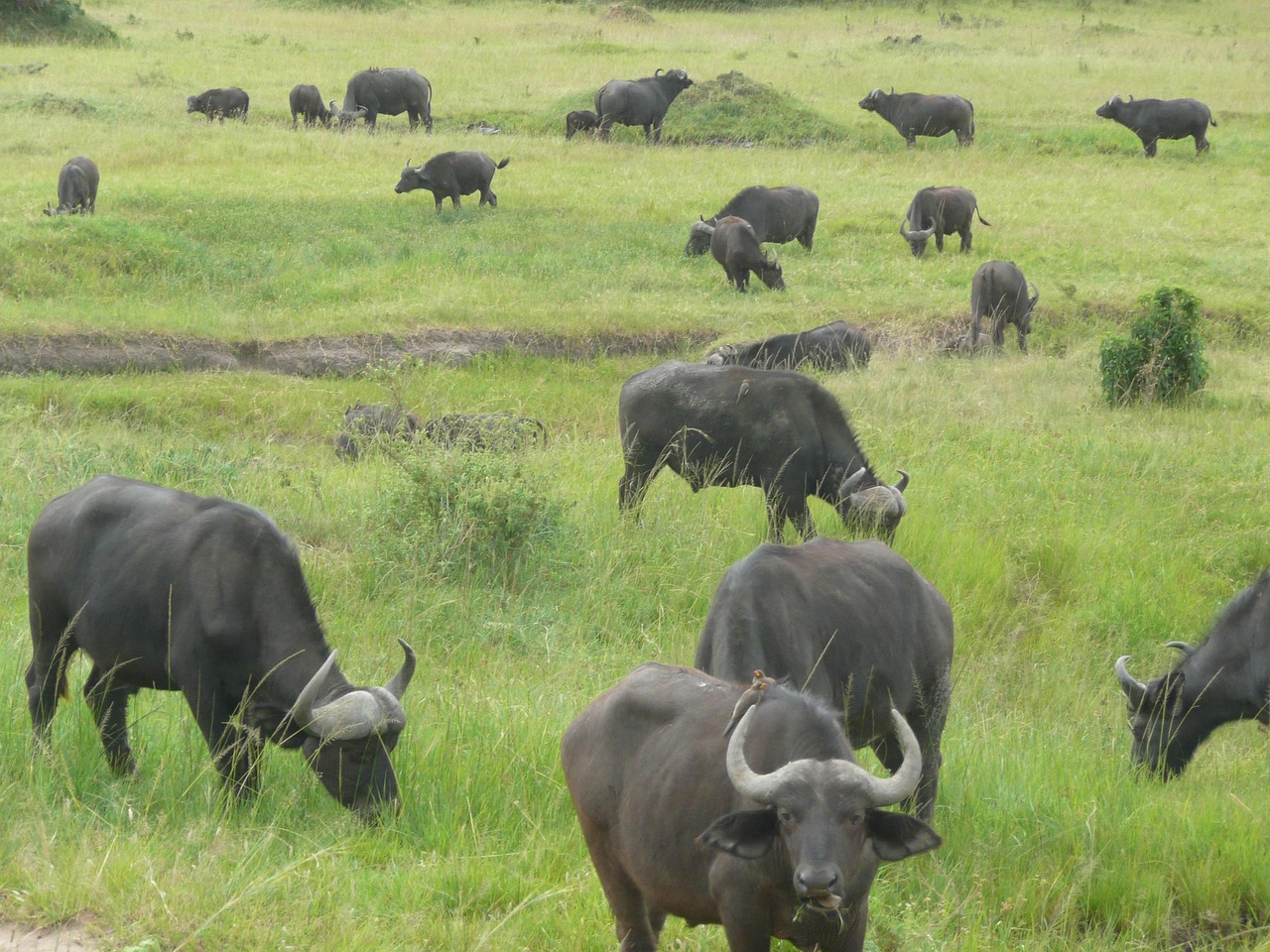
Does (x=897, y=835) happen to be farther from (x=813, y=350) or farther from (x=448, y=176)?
(x=448, y=176)

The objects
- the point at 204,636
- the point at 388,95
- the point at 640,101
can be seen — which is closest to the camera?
the point at 204,636

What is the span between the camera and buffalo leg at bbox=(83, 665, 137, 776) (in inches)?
242

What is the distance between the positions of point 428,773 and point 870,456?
6880mm

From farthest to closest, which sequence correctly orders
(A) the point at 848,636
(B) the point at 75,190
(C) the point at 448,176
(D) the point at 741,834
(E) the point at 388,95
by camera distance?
(E) the point at 388,95 → (C) the point at 448,176 → (B) the point at 75,190 → (A) the point at 848,636 → (D) the point at 741,834

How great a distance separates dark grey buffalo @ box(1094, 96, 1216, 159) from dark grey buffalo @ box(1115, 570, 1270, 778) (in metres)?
26.3

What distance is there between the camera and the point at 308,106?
3116cm

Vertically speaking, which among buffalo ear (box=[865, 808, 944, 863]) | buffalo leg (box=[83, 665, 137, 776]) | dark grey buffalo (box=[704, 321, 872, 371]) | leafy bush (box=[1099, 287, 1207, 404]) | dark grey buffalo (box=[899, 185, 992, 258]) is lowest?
buffalo leg (box=[83, 665, 137, 776])

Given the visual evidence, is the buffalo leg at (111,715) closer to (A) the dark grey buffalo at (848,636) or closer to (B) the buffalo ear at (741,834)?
(A) the dark grey buffalo at (848,636)

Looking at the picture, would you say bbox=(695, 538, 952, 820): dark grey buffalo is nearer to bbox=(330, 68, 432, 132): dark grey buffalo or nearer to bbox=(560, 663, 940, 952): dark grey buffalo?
bbox=(560, 663, 940, 952): dark grey buffalo

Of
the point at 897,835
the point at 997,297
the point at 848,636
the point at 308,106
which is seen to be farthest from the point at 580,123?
the point at 897,835

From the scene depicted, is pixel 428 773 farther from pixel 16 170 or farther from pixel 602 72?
pixel 602 72

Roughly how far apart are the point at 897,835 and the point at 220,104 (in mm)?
30207

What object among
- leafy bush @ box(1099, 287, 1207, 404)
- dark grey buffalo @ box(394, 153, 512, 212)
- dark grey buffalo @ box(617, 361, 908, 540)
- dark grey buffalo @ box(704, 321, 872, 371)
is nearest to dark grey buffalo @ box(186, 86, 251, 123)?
dark grey buffalo @ box(394, 153, 512, 212)

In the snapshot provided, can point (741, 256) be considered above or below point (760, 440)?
above
